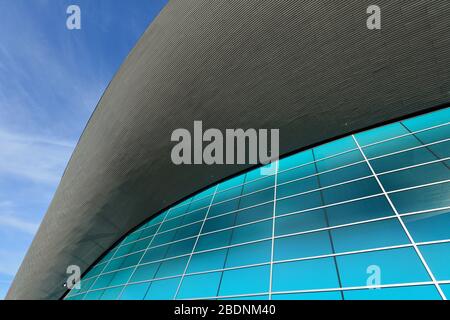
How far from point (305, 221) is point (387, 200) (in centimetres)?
208

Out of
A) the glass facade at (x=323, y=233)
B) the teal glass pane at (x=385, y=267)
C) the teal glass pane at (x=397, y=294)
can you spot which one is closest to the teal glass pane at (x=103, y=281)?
the glass facade at (x=323, y=233)

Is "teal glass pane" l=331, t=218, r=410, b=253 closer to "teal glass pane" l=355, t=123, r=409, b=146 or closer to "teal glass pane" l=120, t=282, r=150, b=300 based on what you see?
"teal glass pane" l=355, t=123, r=409, b=146

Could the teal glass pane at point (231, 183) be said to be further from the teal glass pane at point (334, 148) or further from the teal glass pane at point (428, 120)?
the teal glass pane at point (428, 120)

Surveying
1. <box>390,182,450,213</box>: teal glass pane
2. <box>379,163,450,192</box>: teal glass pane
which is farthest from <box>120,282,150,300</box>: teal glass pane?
<box>379,163,450,192</box>: teal glass pane

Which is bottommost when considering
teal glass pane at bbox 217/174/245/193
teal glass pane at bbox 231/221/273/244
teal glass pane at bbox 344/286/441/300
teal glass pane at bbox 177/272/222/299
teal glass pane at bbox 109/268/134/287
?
teal glass pane at bbox 344/286/441/300

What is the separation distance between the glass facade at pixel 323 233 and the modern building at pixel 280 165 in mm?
37

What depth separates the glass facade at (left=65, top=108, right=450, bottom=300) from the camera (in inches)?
187

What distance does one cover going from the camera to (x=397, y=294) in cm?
426

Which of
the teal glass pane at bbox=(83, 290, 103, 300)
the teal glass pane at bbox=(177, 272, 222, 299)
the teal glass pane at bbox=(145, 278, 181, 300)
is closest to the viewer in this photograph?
the teal glass pane at bbox=(177, 272, 222, 299)

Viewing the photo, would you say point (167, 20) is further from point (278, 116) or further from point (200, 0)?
point (278, 116)

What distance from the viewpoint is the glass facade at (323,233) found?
4.75 metres

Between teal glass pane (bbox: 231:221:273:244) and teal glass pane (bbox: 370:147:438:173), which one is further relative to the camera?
teal glass pane (bbox: 231:221:273:244)

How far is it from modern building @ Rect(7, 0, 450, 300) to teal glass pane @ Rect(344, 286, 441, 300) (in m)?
0.02
